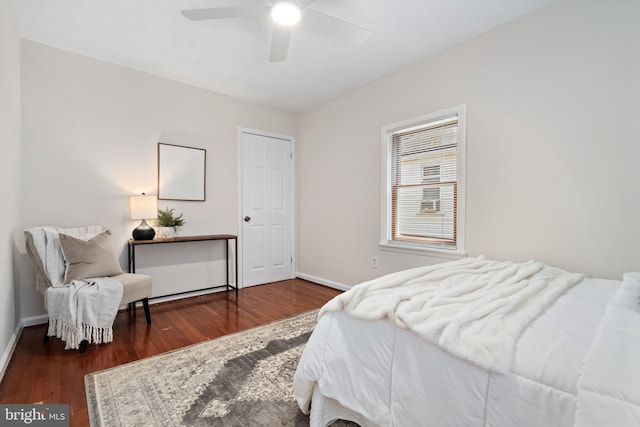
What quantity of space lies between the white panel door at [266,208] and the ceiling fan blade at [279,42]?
175 cm

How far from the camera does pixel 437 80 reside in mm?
2973

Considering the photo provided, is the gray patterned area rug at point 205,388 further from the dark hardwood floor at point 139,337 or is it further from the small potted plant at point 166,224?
the small potted plant at point 166,224

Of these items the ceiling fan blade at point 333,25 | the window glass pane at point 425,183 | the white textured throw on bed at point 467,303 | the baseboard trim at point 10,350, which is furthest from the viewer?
the window glass pane at point 425,183

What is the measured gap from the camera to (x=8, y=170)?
2156mm

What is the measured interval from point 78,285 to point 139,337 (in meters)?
0.63

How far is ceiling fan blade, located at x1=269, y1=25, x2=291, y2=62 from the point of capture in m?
2.25

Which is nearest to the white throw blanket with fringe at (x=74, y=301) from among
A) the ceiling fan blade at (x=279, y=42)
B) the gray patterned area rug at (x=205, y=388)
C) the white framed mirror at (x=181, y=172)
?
the gray patterned area rug at (x=205, y=388)

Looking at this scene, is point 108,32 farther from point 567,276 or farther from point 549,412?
point 567,276

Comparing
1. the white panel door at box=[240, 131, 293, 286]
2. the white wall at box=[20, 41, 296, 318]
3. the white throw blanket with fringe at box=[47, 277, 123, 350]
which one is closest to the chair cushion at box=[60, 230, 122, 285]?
the white throw blanket with fringe at box=[47, 277, 123, 350]

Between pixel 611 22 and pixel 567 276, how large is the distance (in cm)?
174

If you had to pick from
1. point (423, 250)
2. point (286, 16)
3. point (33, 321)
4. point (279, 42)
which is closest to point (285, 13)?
point (286, 16)

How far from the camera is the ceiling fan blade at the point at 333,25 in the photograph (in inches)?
83.0

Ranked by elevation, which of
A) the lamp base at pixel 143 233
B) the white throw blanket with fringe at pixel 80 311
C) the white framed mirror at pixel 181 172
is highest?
the white framed mirror at pixel 181 172

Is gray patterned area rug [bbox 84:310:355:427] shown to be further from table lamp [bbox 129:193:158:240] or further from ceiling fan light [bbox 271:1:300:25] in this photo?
ceiling fan light [bbox 271:1:300:25]
